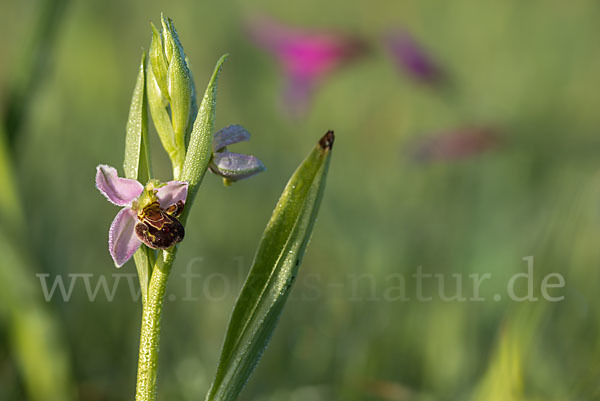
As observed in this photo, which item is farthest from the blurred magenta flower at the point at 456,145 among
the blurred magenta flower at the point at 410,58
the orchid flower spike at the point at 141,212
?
the orchid flower spike at the point at 141,212

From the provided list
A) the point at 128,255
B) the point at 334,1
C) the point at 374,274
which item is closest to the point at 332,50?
the point at 374,274

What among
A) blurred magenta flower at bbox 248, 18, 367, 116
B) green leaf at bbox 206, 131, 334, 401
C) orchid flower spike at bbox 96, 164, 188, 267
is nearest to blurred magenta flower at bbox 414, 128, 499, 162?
blurred magenta flower at bbox 248, 18, 367, 116

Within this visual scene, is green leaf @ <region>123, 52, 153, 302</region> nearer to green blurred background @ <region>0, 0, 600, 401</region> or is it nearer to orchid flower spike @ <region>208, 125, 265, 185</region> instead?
orchid flower spike @ <region>208, 125, 265, 185</region>

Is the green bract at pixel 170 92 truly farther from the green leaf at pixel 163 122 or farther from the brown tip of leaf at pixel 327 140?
the brown tip of leaf at pixel 327 140

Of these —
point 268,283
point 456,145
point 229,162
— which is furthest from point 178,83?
point 456,145

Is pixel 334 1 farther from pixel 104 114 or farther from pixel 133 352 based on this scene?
pixel 133 352

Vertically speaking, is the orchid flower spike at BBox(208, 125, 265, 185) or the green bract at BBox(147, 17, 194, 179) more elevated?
the green bract at BBox(147, 17, 194, 179)

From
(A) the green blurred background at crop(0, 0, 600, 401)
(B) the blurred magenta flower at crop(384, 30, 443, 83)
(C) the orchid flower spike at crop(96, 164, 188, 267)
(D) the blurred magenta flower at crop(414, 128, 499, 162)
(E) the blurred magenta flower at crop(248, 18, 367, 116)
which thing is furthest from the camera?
(E) the blurred magenta flower at crop(248, 18, 367, 116)
